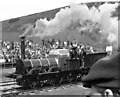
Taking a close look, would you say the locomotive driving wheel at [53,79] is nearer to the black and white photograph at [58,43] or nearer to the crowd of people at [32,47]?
the black and white photograph at [58,43]

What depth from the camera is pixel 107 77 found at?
180 centimetres

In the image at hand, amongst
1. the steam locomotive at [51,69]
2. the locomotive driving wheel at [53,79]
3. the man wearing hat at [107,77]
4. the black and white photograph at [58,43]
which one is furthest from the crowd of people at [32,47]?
the man wearing hat at [107,77]

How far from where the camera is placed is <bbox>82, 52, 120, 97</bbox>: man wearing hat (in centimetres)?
179

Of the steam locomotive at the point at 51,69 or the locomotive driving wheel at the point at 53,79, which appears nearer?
the steam locomotive at the point at 51,69

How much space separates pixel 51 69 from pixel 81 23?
43.3ft

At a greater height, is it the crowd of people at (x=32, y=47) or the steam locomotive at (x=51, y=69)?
the crowd of people at (x=32, y=47)

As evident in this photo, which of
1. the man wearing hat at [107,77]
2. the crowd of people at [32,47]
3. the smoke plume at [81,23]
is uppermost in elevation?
the smoke plume at [81,23]

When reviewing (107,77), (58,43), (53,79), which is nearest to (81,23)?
(58,43)

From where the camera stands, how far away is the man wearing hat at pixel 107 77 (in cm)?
179

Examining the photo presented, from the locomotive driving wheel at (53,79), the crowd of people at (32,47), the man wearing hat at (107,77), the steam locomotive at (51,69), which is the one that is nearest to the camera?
the man wearing hat at (107,77)

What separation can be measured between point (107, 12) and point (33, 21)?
8.43 metres

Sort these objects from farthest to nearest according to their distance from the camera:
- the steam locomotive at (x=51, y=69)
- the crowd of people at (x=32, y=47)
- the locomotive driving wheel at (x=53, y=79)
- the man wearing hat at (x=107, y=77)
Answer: the crowd of people at (x=32, y=47)
the locomotive driving wheel at (x=53, y=79)
the steam locomotive at (x=51, y=69)
the man wearing hat at (x=107, y=77)

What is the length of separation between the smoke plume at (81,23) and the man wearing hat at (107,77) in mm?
20798

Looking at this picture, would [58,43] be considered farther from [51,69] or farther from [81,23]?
[51,69]
